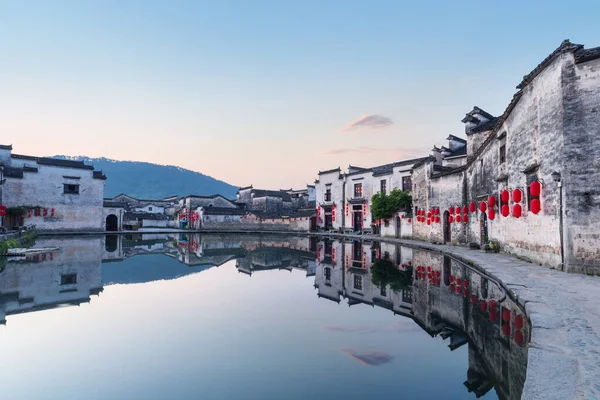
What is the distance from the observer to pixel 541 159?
1145cm

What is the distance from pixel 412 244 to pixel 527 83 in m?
11.9

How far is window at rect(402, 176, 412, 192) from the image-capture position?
101ft

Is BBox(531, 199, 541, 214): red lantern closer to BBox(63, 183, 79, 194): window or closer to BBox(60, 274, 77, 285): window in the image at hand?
BBox(60, 274, 77, 285): window

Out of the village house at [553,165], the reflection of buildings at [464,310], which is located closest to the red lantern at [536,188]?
the village house at [553,165]

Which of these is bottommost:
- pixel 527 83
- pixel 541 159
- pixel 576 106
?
pixel 541 159

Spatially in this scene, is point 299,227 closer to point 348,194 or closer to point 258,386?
point 348,194

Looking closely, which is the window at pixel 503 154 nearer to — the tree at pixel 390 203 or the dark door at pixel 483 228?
the dark door at pixel 483 228

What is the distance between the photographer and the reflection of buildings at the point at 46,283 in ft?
25.7

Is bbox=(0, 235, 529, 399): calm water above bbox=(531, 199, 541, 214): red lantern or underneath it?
underneath

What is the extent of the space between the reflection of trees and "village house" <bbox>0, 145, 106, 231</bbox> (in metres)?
31.7

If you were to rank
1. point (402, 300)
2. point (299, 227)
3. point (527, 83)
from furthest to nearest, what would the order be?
point (299, 227)
point (527, 83)
point (402, 300)

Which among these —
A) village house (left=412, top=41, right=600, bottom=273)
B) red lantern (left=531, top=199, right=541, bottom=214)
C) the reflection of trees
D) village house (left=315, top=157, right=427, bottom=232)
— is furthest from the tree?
red lantern (left=531, top=199, right=541, bottom=214)

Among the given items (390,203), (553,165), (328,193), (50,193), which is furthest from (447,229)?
(50,193)

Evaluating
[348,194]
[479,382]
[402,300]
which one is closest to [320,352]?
[479,382]
